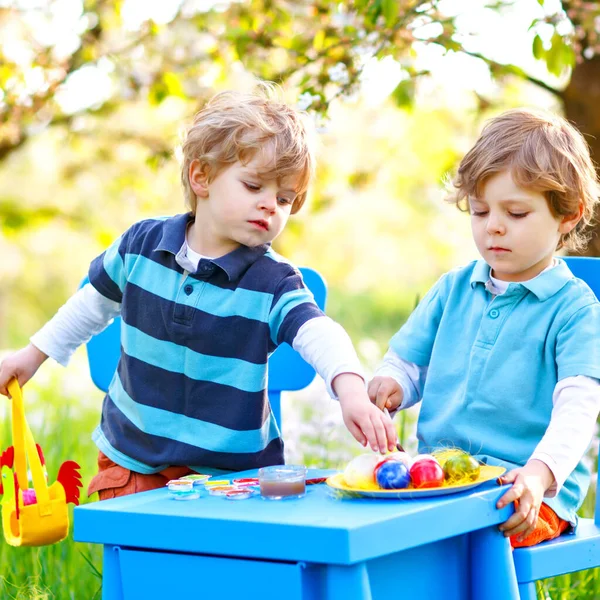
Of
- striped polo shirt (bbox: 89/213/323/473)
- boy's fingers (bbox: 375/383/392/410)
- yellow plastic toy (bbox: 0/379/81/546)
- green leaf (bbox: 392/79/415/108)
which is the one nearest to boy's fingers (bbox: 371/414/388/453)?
striped polo shirt (bbox: 89/213/323/473)

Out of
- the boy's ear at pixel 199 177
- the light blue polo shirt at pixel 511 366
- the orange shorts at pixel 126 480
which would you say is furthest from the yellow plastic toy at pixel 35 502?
the light blue polo shirt at pixel 511 366

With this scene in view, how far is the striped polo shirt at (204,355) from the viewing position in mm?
2100

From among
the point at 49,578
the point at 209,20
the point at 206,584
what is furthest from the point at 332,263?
the point at 206,584

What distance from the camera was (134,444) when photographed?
221 cm

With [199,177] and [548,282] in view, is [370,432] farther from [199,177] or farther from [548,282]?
[199,177]

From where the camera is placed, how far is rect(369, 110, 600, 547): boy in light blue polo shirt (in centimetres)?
198

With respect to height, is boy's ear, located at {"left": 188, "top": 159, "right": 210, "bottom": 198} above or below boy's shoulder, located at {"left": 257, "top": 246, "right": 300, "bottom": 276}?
above

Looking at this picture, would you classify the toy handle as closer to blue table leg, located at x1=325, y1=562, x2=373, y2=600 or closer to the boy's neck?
the boy's neck

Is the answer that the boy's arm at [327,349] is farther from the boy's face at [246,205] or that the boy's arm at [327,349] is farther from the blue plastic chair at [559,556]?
the blue plastic chair at [559,556]

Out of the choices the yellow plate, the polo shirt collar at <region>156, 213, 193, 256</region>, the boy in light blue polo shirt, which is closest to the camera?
the yellow plate

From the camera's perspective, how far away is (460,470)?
172 cm

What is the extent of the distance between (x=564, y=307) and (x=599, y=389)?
197mm

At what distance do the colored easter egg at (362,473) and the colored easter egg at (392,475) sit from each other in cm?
2

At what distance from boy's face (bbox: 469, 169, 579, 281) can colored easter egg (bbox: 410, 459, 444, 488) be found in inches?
21.8
